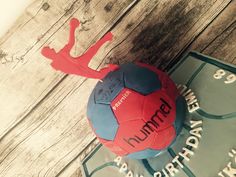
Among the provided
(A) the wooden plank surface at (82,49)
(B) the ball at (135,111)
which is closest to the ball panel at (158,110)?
(B) the ball at (135,111)

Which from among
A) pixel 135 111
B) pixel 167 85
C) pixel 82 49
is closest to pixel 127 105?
pixel 135 111

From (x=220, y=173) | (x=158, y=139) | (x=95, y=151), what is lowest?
(x=220, y=173)

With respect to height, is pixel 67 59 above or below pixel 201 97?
above

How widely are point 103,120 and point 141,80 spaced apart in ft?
0.47

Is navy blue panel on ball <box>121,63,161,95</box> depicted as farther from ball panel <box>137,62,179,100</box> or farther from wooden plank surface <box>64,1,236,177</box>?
wooden plank surface <box>64,1,236,177</box>

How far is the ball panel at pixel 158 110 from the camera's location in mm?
1110

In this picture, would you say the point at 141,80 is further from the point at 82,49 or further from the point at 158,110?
the point at 82,49

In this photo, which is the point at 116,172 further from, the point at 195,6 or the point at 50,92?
the point at 195,6

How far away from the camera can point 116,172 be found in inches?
55.0

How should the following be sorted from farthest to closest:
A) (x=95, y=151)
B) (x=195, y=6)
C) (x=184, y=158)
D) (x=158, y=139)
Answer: (x=95, y=151) → (x=195, y=6) → (x=184, y=158) → (x=158, y=139)

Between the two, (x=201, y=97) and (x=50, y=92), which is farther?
(x=50, y=92)

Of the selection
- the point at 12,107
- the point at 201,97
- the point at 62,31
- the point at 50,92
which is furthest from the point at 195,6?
the point at 12,107

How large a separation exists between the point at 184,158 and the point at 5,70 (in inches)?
24.9

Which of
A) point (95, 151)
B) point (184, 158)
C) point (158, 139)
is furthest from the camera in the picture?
point (95, 151)
